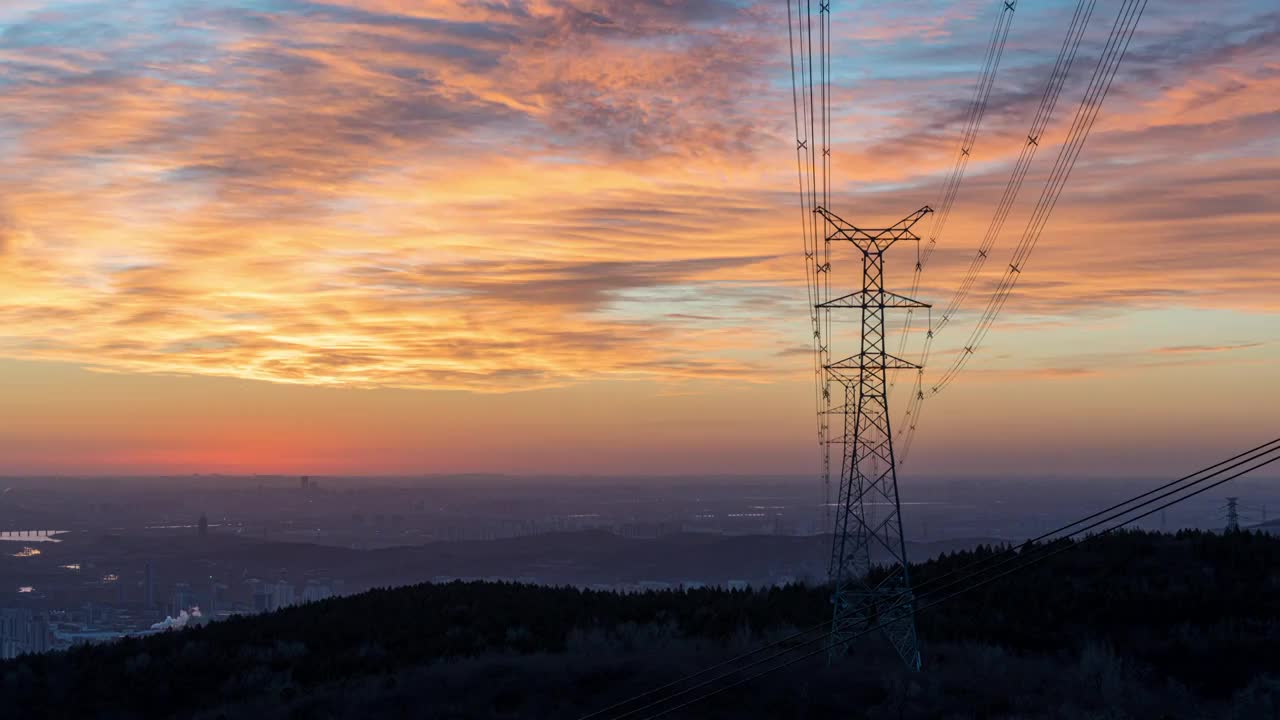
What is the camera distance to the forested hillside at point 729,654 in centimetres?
2608

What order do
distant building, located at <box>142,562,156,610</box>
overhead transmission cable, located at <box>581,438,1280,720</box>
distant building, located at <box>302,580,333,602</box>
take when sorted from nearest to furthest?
overhead transmission cable, located at <box>581,438,1280,720</box>
distant building, located at <box>302,580,333,602</box>
distant building, located at <box>142,562,156,610</box>

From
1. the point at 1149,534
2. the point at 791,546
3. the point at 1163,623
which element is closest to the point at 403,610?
the point at 1163,623

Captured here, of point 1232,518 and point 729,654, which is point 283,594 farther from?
point 729,654

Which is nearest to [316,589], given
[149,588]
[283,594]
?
[283,594]

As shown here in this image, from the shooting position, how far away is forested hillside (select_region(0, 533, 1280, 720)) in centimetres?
2608

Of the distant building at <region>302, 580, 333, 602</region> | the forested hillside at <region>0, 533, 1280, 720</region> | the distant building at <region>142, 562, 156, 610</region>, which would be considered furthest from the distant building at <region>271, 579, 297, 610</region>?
the forested hillside at <region>0, 533, 1280, 720</region>

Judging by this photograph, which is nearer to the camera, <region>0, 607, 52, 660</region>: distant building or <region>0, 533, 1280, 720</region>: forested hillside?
<region>0, 533, 1280, 720</region>: forested hillside

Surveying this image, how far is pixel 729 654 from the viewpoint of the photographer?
30438mm

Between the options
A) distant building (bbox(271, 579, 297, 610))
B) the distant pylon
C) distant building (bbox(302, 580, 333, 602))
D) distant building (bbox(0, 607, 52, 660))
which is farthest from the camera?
distant building (bbox(302, 580, 333, 602))

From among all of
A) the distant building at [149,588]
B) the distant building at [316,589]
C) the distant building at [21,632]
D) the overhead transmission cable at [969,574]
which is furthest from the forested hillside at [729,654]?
the distant building at [149,588]

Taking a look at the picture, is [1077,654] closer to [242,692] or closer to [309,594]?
[242,692]

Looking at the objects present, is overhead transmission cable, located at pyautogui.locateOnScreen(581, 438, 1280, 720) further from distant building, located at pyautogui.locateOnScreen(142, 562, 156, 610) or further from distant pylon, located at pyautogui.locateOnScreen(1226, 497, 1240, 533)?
distant building, located at pyautogui.locateOnScreen(142, 562, 156, 610)

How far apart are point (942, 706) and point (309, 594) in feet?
432

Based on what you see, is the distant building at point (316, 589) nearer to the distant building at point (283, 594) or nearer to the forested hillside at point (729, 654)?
the distant building at point (283, 594)
